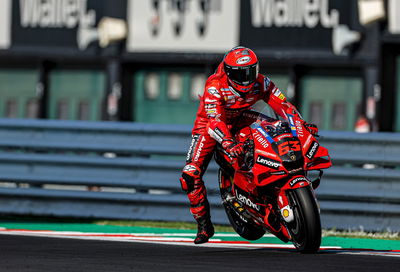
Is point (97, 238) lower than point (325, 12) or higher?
lower

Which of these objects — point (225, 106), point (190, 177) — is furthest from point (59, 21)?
point (225, 106)

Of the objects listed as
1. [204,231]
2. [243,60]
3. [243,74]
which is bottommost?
[204,231]

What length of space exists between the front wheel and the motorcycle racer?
572 mm

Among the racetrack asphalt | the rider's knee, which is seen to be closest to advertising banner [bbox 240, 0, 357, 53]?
the rider's knee

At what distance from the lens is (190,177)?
933cm

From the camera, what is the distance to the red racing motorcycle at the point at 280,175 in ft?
26.9

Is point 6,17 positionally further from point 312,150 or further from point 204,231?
point 312,150

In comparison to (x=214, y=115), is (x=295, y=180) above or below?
below

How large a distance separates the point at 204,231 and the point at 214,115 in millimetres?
1048

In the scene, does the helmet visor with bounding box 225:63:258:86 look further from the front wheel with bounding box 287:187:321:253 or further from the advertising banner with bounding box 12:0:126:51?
the advertising banner with bounding box 12:0:126:51

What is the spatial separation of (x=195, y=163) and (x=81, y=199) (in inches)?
104

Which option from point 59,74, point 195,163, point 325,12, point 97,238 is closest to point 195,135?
point 195,163

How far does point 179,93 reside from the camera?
22.7 meters

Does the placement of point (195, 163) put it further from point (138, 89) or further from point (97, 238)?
point (138, 89)
